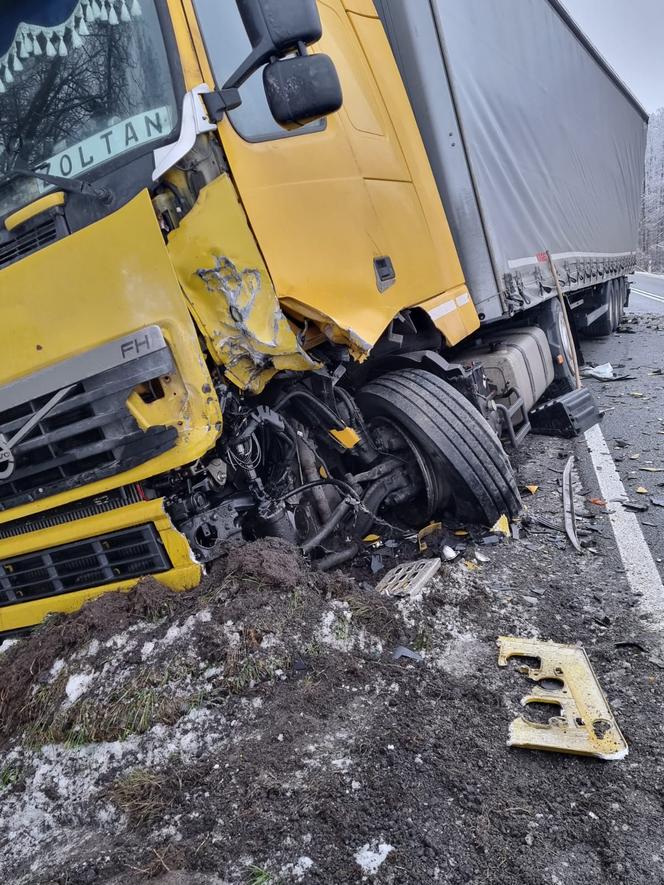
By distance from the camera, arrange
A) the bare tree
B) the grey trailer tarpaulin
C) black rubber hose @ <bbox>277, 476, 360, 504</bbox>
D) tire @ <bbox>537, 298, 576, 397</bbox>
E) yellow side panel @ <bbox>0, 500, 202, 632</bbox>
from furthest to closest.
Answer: the bare tree, tire @ <bbox>537, 298, 576, 397</bbox>, the grey trailer tarpaulin, black rubber hose @ <bbox>277, 476, 360, 504</bbox>, yellow side panel @ <bbox>0, 500, 202, 632</bbox>

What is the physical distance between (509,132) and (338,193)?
9.33 ft

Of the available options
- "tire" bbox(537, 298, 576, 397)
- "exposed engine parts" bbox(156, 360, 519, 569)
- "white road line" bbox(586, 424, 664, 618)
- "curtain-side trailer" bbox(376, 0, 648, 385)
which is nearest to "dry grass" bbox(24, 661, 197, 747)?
"exposed engine parts" bbox(156, 360, 519, 569)

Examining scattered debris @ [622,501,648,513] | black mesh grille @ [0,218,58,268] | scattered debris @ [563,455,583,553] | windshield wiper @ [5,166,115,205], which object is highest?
windshield wiper @ [5,166,115,205]

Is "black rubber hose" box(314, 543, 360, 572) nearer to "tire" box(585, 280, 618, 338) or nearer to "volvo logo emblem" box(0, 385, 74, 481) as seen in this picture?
"volvo logo emblem" box(0, 385, 74, 481)

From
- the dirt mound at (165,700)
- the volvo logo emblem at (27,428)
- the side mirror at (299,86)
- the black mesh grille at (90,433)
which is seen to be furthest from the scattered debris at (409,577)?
the side mirror at (299,86)

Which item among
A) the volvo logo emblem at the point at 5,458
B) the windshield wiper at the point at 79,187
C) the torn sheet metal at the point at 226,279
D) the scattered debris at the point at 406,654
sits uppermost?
the windshield wiper at the point at 79,187

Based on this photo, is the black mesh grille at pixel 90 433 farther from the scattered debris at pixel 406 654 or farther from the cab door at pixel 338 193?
the scattered debris at pixel 406 654

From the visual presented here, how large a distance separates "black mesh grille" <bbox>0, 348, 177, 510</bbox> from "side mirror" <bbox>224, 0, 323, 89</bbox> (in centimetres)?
124

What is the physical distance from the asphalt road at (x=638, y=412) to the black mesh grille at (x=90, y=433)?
256cm

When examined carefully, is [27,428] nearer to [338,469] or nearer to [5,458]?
[5,458]

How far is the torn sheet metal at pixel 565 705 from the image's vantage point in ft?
6.36

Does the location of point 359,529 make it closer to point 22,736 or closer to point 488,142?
point 22,736

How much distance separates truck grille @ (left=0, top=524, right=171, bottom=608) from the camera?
8.75ft

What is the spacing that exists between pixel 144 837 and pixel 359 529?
1868mm
